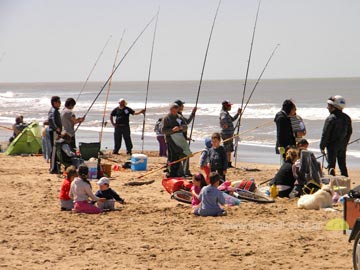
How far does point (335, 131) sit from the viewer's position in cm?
1142

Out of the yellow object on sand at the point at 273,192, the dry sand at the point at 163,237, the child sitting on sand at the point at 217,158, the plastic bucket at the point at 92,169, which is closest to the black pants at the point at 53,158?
the plastic bucket at the point at 92,169

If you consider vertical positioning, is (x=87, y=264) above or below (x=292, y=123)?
below

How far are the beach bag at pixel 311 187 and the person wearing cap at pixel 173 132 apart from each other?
2.84 m

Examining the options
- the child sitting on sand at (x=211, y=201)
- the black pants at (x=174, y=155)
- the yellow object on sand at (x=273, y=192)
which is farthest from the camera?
the black pants at (x=174, y=155)

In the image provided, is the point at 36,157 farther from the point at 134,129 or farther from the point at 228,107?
the point at 134,129

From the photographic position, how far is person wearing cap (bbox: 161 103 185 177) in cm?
1298

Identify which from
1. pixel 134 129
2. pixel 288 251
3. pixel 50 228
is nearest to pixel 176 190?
pixel 50 228

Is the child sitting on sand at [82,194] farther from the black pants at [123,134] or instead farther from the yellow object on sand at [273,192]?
the black pants at [123,134]

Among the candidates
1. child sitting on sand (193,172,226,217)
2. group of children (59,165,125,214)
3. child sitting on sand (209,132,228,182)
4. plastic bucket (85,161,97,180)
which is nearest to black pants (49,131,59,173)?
plastic bucket (85,161,97,180)

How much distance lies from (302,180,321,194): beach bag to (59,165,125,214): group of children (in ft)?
7.78

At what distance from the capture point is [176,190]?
445 inches

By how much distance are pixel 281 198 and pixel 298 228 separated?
209 centimetres

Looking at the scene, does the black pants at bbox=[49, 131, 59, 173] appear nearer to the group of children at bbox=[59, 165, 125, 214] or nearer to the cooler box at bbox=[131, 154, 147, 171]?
the cooler box at bbox=[131, 154, 147, 171]

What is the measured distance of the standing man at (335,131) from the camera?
11383 mm
